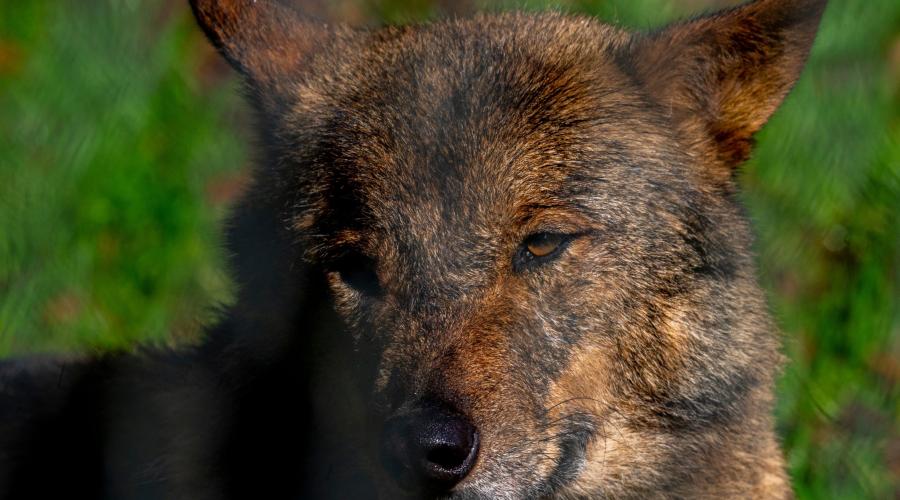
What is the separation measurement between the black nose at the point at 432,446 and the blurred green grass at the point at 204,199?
1900 millimetres

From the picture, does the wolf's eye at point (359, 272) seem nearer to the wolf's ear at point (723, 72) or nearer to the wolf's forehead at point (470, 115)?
the wolf's forehead at point (470, 115)

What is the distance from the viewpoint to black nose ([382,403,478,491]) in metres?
3.63

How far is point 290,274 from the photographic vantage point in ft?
14.4

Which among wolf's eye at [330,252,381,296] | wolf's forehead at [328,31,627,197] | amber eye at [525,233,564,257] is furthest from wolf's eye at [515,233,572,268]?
wolf's eye at [330,252,381,296]

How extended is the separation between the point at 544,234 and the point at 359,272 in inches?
23.1

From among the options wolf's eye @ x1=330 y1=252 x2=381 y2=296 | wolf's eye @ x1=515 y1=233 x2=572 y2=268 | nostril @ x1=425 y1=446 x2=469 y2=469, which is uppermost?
wolf's eye @ x1=515 y1=233 x2=572 y2=268

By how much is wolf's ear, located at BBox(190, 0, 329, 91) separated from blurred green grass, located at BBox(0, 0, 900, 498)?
3.92 feet

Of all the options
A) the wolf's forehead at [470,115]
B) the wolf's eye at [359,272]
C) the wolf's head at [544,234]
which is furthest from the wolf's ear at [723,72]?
the wolf's eye at [359,272]

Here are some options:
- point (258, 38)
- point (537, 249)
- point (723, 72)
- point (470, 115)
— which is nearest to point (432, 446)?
point (537, 249)

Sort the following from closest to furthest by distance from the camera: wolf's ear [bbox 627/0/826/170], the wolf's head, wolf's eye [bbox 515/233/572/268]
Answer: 1. the wolf's head
2. wolf's eye [bbox 515/233/572/268]
3. wolf's ear [bbox 627/0/826/170]

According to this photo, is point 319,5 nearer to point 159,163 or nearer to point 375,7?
point 375,7

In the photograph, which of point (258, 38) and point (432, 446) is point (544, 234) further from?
point (258, 38)

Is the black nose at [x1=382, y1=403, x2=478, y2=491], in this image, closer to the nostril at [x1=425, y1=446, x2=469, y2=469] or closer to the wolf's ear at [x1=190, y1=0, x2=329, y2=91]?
the nostril at [x1=425, y1=446, x2=469, y2=469]

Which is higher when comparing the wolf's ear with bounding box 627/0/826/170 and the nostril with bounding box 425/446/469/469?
the wolf's ear with bounding box 627/0/826/170
